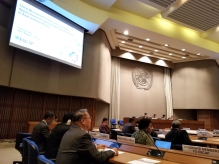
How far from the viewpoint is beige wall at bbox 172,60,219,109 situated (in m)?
11.5

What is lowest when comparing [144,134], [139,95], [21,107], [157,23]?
[144,134]

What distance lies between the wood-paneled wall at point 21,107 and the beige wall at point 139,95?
14.2 ft

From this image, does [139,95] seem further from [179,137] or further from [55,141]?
[55,141]

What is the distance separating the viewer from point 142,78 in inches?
472

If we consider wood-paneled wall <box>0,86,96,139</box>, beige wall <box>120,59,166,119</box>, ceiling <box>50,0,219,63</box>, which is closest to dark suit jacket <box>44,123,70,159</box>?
wood-paneled wall <box>0,86,96,139</box>

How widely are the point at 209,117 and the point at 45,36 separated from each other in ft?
37.4

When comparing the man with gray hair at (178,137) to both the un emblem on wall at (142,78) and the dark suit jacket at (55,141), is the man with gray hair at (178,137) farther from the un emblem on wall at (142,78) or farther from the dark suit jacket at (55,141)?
the un emblem on wall at (142,78)

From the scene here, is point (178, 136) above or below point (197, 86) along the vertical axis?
below

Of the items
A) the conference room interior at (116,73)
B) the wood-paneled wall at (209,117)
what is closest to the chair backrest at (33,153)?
the conference room interior at (116,73)

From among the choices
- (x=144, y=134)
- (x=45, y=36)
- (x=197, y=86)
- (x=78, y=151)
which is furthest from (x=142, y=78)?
(x=78, y=151)

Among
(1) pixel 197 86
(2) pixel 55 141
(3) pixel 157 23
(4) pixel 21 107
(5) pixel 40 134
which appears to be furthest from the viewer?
(1) pixel 197 86

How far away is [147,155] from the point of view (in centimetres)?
195

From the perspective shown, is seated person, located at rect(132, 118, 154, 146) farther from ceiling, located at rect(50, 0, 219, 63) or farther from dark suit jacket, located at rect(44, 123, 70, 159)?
ceiling, located at rect(50, 0, 219, 63)

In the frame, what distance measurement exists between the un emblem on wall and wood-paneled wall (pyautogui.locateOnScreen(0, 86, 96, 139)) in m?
5.45
